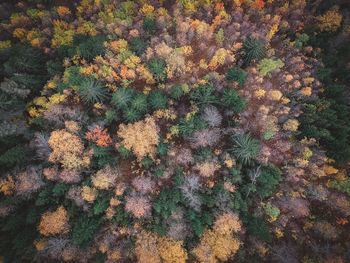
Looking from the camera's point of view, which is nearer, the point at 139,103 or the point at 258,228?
the point at 258,228

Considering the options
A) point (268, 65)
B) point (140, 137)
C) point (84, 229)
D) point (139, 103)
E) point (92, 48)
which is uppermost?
point (268, 65)

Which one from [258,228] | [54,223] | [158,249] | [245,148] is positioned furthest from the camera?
[245,148]

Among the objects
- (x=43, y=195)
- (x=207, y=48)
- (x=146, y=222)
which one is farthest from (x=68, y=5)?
(x=146, y=222)

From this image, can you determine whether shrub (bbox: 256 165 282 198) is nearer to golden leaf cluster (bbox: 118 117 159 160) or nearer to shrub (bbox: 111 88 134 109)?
golden leaf cluster (bbox: 118 117 159 160)

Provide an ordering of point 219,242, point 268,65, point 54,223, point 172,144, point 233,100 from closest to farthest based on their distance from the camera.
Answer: point 54,223 → point 219,242 → point 172,144 → point 233,100 → point 268,65

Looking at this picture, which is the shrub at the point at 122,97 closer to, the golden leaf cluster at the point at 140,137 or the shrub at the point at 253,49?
the golden leaf cluster at the point at 140,137

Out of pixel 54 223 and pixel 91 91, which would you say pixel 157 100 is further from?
pixel 54 223

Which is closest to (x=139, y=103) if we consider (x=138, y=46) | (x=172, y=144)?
(x=172, y=144)

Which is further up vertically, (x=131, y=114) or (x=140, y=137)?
(x=131, y=114)
